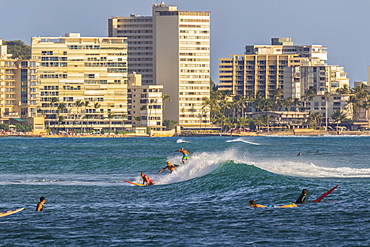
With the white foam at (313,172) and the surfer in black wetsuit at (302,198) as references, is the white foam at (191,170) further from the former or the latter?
the surfer in black wetsuit at (302,198)

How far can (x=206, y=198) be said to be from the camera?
37.1m

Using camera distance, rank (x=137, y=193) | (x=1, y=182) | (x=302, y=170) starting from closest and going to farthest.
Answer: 1. (x=137, y=193)
2. (x=1, y=182)
3. (x=302, y=170)

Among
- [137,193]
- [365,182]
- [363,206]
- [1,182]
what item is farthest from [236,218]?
[1,182]

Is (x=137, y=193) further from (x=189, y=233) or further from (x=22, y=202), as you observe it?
(x=189, y=233)

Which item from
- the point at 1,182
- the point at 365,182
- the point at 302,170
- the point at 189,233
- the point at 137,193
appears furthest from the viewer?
the point at 302,170

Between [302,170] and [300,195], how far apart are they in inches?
851

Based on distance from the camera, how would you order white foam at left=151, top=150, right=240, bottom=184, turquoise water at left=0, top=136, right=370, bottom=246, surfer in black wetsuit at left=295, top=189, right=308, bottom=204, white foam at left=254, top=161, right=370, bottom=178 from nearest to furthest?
turquoise water at left=0, top=136, right=370, bottom=246 → surfer in black wetsuit at left=295, top=189, right=308, bottom=204 → white foam at left=151, top=150, right=240, bottom=184 → white foam at left=254, top=161, right=370, bottom=178

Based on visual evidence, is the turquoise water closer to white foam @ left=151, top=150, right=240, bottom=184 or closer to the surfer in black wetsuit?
white foam @ left=151, top=150, right=240, bottom=184

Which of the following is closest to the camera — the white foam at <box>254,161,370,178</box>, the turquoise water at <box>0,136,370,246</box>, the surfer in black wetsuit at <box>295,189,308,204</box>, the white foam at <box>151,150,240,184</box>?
the turquoise water at <box>0,136,370,246</box>

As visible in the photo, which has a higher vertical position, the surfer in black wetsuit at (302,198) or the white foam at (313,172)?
the surfer in black wetsuit at (302,198)

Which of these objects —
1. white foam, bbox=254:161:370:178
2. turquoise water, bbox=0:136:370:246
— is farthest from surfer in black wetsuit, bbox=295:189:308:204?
white foam, bbox=254:161:370:178

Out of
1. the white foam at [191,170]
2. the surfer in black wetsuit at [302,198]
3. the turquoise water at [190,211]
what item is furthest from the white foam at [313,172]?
the surfer in black wetsuit at [302,198]

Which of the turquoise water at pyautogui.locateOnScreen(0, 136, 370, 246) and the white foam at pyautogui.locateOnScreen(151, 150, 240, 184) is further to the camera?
the white foam at pyautogui.locateOnScreen(151, 150, 240, 184)

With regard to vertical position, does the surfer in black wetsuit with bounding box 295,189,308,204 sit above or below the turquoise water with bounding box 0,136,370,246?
above
